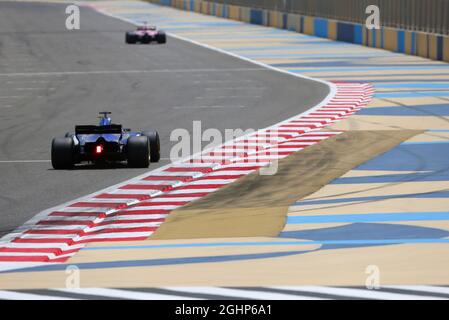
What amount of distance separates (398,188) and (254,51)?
3205 cm

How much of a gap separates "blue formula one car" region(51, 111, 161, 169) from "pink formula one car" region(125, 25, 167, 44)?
34711mm

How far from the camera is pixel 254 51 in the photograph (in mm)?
47844

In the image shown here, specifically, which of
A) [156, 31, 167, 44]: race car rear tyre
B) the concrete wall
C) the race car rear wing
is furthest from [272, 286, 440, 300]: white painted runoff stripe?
[156, 31, 167, 44]: race car rear tyre

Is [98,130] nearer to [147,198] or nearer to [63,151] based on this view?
[63,151]

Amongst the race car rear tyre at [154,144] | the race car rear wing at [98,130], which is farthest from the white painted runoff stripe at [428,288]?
the race car rear tyre at [154,144]

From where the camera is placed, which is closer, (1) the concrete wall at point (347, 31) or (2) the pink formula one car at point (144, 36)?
(1) the concrete wall at point (347, 31)

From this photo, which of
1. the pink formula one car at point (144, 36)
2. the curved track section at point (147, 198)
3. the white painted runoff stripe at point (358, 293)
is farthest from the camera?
the pink formula one car at point (144, 36)

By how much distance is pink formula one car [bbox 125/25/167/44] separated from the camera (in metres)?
52.8

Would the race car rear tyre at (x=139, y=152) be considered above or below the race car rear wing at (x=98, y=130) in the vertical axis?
below

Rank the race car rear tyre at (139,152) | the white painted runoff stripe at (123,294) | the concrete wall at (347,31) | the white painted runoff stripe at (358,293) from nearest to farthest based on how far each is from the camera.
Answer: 1. the white painted runoff stripe at (358,293)
2. the white painted runoff stripe at (123,294)
3. the race car rear tyre at (139,152)
4. the concrete wall at (347,31)

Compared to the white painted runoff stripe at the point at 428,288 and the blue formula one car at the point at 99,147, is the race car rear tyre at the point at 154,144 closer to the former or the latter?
the blue formula one car at the point at 99,147

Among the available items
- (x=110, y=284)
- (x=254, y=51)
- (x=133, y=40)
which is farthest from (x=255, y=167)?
(x=133, y=40)

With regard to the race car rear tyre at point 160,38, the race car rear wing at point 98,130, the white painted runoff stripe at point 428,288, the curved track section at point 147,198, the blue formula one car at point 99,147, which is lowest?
the race car rear tyre at point 160,38

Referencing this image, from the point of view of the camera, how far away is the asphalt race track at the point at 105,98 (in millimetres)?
17578
